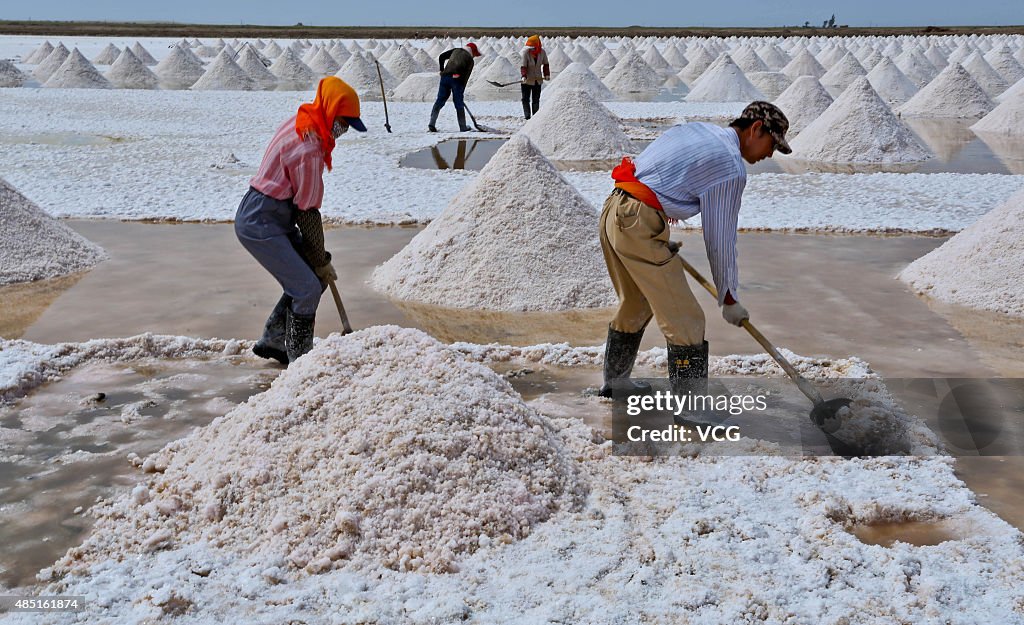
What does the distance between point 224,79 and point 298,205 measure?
15.5m

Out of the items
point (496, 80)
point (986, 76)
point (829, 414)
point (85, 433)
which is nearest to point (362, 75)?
point (496, 80)

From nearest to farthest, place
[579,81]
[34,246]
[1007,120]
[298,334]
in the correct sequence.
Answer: [298,334] → [34,246] → [1007,120] → [579,81]

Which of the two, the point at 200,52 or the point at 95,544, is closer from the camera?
the point at 95,544

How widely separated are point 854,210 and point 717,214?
433 cm

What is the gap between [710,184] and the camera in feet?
8.47

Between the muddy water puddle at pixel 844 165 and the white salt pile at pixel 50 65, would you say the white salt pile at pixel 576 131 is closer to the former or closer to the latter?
the muddy water puddle at pixel 844 165

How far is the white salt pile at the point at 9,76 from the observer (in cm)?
1723

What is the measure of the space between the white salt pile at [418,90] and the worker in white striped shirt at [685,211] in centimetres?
1321

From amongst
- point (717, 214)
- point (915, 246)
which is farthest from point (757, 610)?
point (915, 246)

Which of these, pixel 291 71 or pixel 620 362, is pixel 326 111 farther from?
pixel 291 71

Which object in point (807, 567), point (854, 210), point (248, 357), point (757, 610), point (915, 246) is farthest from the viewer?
point (854, 210)

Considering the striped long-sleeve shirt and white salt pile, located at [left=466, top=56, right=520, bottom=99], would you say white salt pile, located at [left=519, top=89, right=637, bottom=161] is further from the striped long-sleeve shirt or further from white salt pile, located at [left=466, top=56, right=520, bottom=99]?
white salt pile, located at [left=466, top=56, right=520, bottom=99]

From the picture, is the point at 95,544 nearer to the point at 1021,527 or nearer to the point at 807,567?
the point at 807,567

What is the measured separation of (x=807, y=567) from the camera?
6.81 feet
